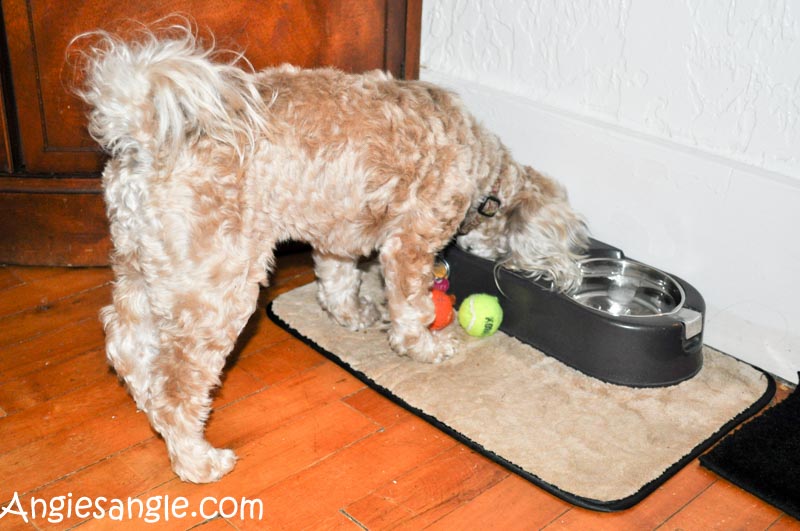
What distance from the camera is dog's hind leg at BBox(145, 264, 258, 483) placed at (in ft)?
7.95

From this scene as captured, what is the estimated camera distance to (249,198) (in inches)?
97.6

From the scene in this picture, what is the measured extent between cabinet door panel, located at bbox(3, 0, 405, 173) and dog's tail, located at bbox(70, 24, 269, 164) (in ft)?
3.31

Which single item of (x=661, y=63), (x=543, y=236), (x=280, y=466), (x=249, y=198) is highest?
(x=661, y=63)

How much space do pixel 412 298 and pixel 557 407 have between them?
0.64m

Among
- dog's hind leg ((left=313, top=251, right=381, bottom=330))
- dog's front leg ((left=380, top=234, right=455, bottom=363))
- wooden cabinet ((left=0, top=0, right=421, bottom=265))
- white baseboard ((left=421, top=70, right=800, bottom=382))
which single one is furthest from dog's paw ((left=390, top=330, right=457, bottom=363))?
wooden cabinet ((left=0, top=0, right=421, bottom=265))

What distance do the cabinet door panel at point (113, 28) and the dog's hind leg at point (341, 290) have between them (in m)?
0.93

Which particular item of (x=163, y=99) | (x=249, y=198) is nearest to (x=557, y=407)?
(x=249, y=198)

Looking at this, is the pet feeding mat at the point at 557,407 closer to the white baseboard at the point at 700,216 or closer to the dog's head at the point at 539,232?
the white baseboard at the point at 700,216

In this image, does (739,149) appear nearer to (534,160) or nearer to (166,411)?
(534,160)

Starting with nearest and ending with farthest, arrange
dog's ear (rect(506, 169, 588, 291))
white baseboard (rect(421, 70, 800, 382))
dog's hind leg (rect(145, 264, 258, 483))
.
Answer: dog's hind leg (rect(145, 264, 258, 483)) < white baseboard (rect(421, 70, 800, 382)) < dog's ear (rect(506, 169, 588, 291))

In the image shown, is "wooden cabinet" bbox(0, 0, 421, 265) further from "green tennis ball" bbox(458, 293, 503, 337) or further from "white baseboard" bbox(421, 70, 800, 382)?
"green tennis ball" bbox(458, 293, 503, 337)

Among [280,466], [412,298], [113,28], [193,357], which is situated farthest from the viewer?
[113,28]

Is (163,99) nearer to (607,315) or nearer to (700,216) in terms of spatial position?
(607,315)

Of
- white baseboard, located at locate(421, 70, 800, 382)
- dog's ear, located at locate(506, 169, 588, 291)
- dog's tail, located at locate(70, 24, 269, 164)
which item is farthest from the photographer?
dog's ear, located at locate(506, 169, 588, 291)
